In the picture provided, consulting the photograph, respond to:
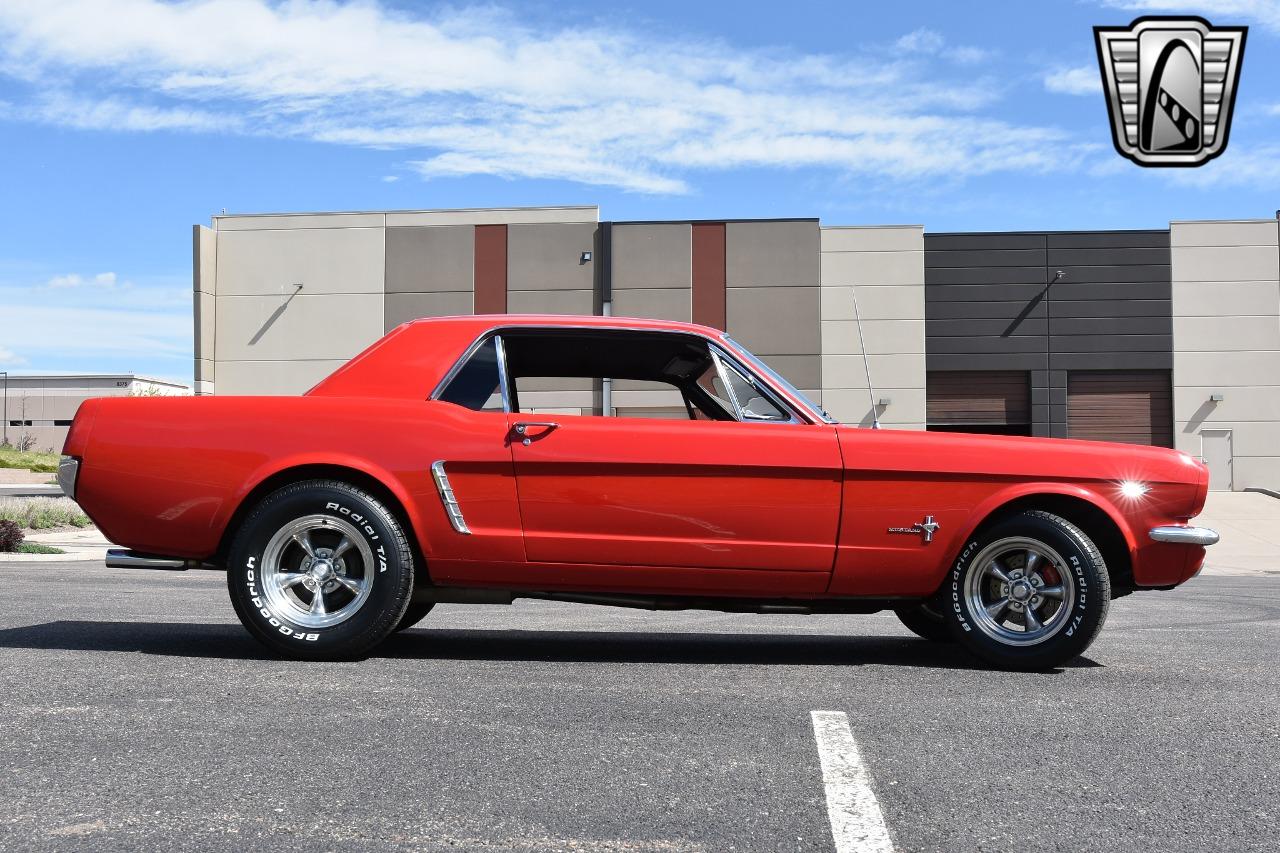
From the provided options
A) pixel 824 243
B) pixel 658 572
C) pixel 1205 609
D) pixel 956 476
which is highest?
pixel 824 243

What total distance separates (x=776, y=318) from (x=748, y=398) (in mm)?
31444

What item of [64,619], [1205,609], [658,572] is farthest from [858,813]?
[1205,609]

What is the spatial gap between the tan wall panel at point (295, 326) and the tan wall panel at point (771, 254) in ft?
36.3

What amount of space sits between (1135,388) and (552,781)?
3631 centimetres

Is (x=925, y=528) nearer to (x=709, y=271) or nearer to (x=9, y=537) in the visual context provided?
(x=9, y=537)

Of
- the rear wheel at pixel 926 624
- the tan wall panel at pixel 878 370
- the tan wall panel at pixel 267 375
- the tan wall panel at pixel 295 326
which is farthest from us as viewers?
the tan wall panel at pixel 267 375

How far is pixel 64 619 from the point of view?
22.6 ft

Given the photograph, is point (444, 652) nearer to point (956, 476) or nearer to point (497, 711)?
point (497, 711)

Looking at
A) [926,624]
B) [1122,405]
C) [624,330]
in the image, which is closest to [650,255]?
[1122,405]

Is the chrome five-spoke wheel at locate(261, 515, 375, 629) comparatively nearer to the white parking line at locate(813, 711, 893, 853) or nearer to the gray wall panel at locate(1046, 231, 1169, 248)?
the white parking line at locate(813, 711, 893, 853)

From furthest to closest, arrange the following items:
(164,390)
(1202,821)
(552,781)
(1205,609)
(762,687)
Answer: (164,390) < (1205,609) < (762,687) < (552,781) < (1202,821)

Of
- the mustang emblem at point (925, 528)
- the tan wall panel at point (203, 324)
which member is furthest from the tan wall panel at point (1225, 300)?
the mustang emblem at point (925, 528)

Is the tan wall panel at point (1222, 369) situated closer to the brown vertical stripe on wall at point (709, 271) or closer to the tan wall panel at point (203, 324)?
the brown vertical stripe on wall at point (709, 271)

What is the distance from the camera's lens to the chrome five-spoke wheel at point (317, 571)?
5355mm
